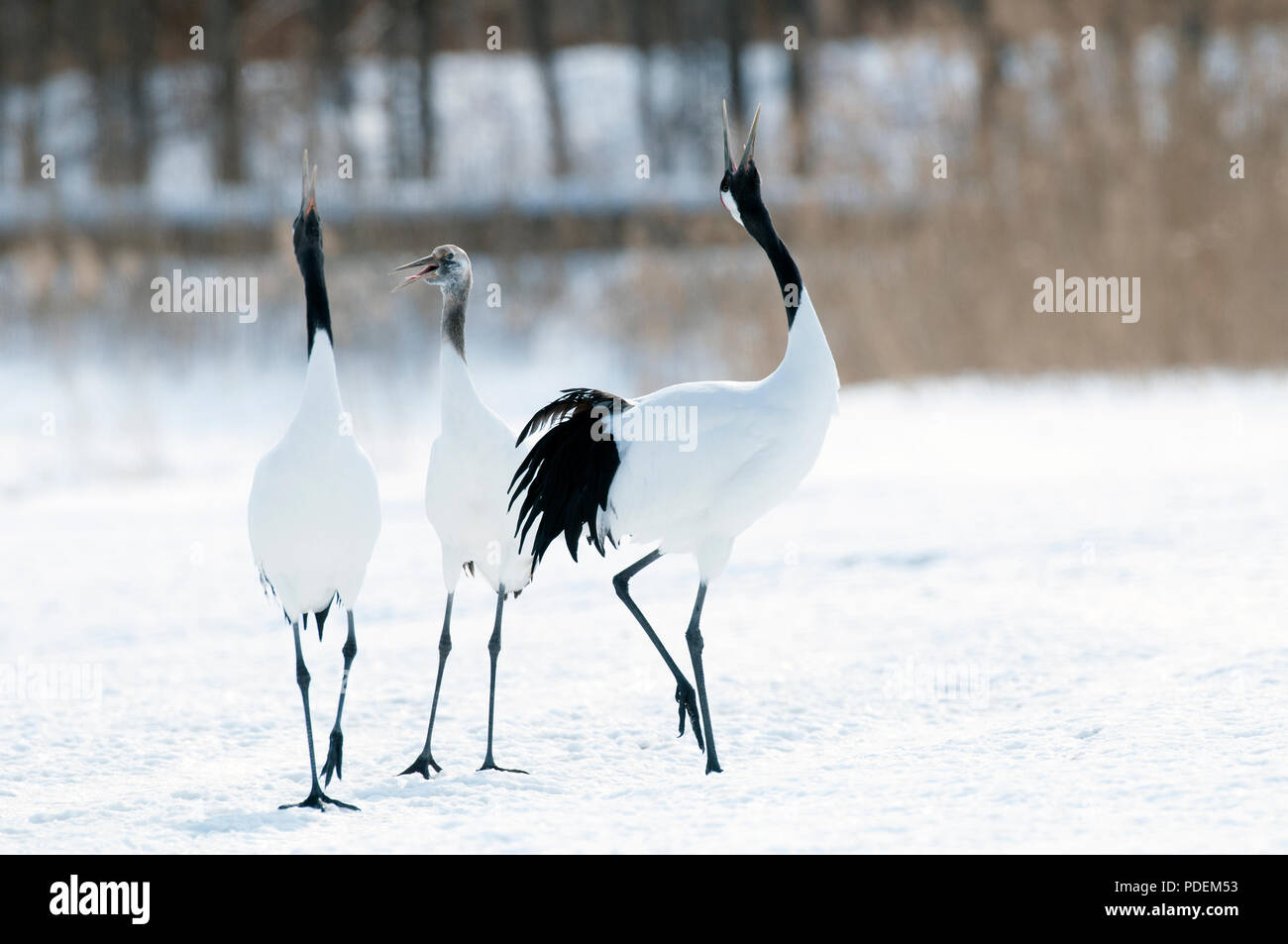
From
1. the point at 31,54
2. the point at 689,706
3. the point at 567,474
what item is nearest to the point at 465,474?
the point at 567,474

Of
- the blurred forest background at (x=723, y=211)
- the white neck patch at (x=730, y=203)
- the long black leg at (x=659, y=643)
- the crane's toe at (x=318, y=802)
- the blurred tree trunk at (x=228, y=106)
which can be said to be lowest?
the crane's toe at (x=318, y=802)

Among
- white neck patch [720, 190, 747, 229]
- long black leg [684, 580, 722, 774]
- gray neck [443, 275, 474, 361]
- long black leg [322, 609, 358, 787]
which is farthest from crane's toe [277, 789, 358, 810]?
white neck patch [720, 190, 747, 229]

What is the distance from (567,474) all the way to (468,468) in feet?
0.83

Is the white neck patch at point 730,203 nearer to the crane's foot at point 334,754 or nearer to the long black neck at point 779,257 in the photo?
the long black neck at point 779,257

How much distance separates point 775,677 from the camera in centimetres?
488

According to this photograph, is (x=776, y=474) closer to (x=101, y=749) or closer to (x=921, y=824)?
(x=921, y=824)

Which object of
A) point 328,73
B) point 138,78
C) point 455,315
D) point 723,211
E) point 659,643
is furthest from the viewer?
point 138,78

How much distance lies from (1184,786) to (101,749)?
9.55ft

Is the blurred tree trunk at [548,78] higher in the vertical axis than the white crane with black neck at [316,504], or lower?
higher

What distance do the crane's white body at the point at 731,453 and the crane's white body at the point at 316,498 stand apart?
67 centimetres

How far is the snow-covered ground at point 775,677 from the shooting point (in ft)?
11.4

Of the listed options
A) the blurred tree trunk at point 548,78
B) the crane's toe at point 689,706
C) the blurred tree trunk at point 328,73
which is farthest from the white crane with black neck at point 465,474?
the blurred tree trunk at point 328,73

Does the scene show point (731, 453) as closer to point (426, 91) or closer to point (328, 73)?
point (426, 91)
